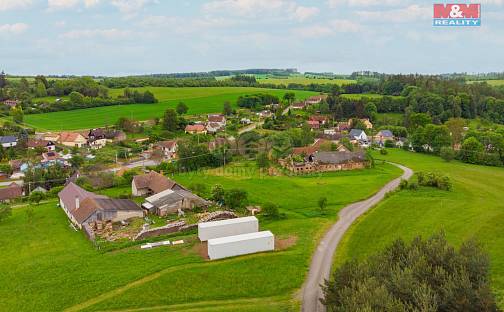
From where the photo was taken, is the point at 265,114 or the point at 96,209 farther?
the point at 265,114

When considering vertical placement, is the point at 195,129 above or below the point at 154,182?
above

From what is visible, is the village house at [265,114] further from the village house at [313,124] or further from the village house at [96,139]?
the village house at [96,139]

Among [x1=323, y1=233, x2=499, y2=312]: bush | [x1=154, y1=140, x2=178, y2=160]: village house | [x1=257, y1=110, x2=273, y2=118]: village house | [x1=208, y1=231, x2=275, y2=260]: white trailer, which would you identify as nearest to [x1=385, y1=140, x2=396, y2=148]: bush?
[x1=257, y1=110, x2=273, y2=118]: village house

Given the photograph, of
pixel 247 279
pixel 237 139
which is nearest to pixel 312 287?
pixel 247 279

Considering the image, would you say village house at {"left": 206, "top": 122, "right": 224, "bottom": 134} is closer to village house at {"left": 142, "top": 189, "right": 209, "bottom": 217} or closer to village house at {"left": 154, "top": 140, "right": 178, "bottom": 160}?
village house at {"left": 154, "top": 140, "right": 178, "bottom": 160}

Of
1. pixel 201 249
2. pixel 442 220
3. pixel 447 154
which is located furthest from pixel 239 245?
pixel 447 154

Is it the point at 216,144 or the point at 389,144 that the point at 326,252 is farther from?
the point at 389,144
